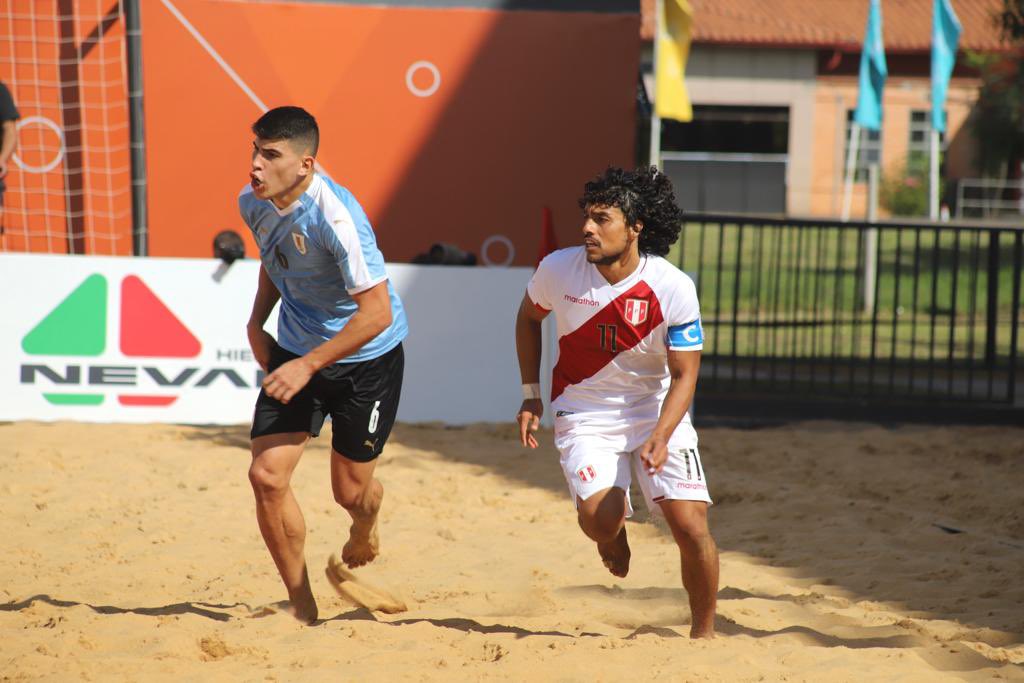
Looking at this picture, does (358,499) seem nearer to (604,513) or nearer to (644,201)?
(604,513)

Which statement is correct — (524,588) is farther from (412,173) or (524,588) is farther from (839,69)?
(839,69)

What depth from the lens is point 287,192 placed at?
4.70 m

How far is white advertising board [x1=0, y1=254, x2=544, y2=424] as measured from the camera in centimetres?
910

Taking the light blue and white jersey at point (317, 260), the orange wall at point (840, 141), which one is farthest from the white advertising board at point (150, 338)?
the orange wall at point (840, 141)

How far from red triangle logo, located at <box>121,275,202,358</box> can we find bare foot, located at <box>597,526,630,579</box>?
17.0ft

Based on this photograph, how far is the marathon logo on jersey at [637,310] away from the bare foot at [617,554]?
0.94 meters

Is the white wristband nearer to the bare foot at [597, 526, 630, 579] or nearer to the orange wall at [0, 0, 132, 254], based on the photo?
the bare foot at [597, 526, 630, 579]

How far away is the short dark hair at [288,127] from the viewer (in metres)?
4.66

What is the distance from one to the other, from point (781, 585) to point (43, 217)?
9120mm

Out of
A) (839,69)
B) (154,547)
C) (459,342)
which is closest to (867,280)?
(459,342)

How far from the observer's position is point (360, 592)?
17.5 ft

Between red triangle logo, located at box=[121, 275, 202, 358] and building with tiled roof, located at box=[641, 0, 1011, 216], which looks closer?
red triangle logo, located at box=[121, 275, 202, 358]

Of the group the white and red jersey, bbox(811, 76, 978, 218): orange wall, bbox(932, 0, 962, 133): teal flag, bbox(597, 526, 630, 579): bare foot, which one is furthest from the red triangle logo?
bbox(811, 76, 978, 218): orange wall

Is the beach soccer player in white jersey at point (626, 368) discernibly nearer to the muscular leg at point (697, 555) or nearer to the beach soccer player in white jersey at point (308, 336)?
the muscular leg at point (697, 555)
